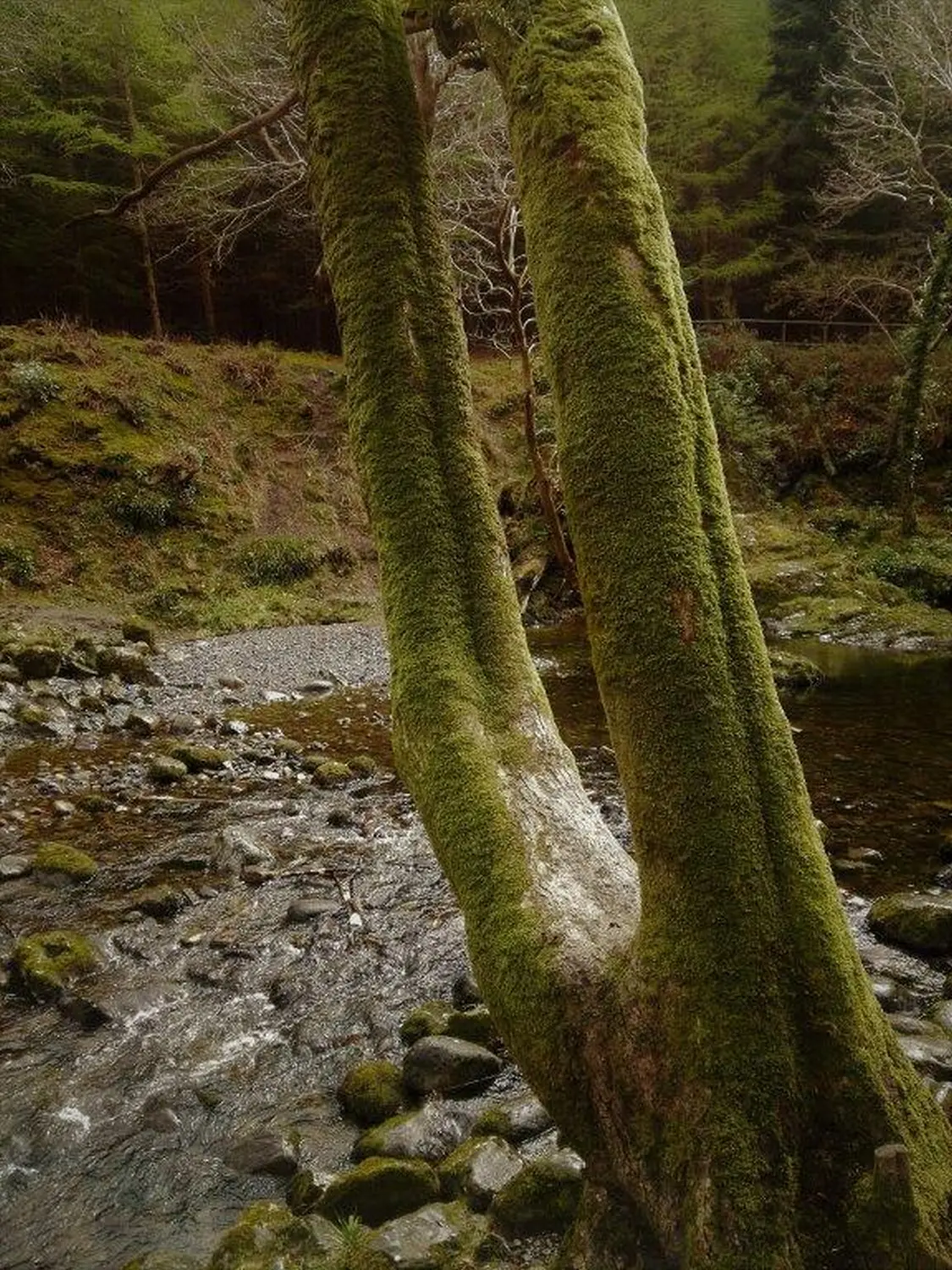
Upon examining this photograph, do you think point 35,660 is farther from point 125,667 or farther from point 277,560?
point 277,560

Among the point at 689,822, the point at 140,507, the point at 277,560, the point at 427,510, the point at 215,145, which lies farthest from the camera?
the point at 277,560

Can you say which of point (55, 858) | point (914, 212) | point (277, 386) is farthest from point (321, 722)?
point (914, 212)

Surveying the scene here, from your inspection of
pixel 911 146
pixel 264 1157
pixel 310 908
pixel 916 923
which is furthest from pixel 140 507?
pixel 911 146

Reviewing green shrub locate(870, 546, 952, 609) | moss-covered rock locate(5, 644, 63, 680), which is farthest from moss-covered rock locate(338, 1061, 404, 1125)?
green shrub locate(870, 546, 952, 609)

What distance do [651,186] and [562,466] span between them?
2.60ft

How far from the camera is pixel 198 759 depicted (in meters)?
7.77

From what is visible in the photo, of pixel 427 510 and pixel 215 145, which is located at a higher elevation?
pixel 215 145

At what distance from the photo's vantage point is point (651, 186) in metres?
2.17

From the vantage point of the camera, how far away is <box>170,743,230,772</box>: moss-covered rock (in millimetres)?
7773

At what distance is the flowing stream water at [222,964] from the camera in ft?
10.0

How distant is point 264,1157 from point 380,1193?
2.16 feet

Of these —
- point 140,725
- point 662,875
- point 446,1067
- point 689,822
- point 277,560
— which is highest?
point 277,560

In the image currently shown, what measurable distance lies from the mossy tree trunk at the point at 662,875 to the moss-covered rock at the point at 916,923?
3.01m

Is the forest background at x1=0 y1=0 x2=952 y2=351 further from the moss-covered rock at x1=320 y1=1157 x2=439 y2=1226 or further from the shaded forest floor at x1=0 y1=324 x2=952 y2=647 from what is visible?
the moss-covered rock at x1=320 y1=1157 x2=439 y2=1226
